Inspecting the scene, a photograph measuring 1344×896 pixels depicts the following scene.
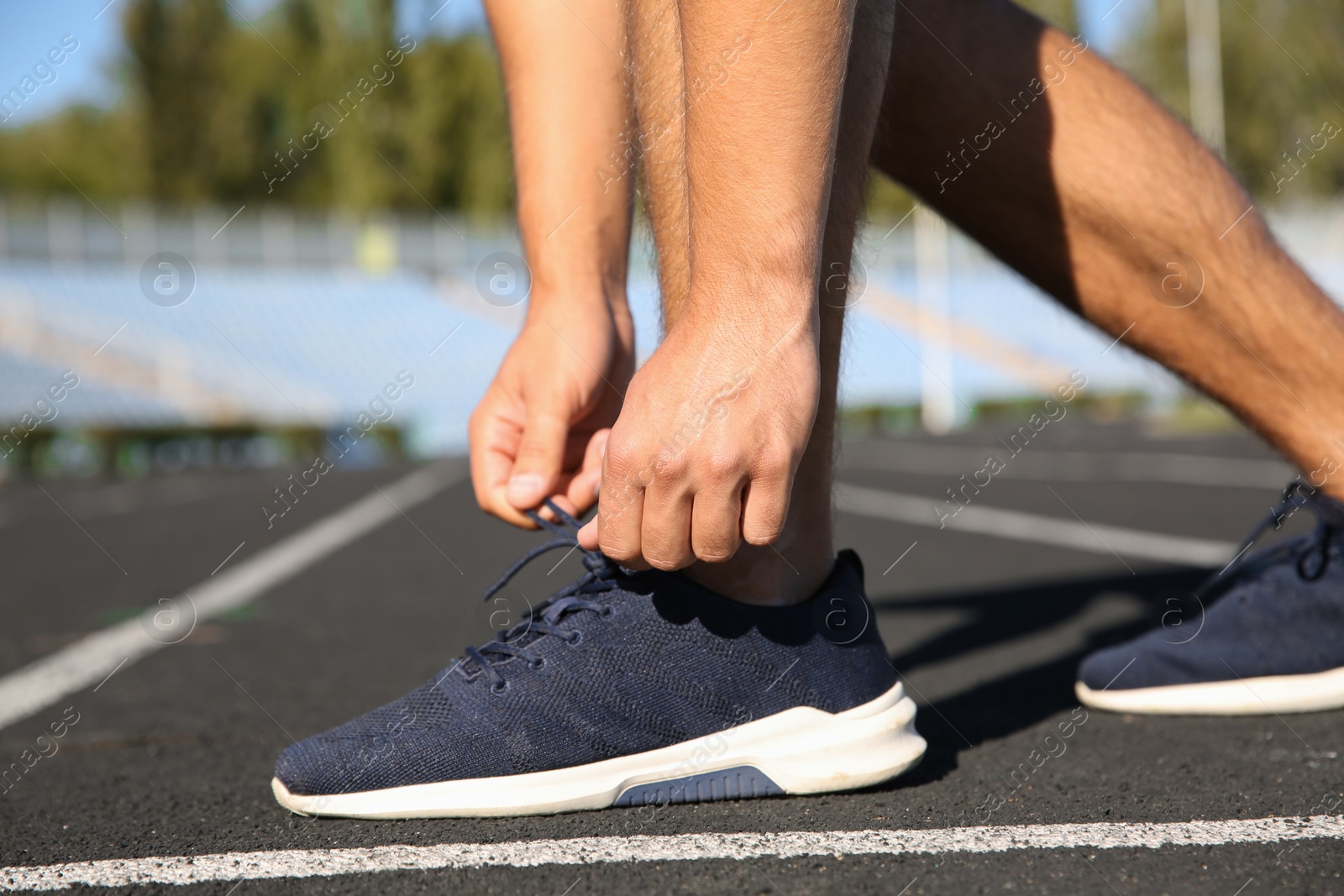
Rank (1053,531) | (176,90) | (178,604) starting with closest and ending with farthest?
1. (178,604)
2. (1053,531)
3. (176,90)

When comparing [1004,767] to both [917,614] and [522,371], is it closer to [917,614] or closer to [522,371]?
[522,371]

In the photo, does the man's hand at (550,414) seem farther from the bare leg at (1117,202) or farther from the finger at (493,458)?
the bare leg at (1117,202)

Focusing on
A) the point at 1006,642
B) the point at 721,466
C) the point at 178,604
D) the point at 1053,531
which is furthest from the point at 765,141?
the point at 1053,531

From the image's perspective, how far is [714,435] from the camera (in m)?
1.06

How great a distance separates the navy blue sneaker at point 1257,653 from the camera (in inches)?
67.0

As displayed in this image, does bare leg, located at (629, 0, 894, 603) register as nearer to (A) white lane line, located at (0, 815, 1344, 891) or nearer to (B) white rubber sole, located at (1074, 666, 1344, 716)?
(A) white lane line, located at (0, 815, 1344, 891)

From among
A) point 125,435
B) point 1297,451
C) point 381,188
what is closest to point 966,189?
point 1297,451

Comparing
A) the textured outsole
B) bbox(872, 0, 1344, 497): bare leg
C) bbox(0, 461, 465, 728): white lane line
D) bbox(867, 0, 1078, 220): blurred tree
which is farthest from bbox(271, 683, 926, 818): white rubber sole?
bbox(867, 0, 1078, 220): blurred tree

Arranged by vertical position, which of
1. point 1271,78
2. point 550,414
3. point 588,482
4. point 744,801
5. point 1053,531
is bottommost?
point 1053,531

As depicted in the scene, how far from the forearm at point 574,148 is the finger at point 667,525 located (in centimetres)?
64

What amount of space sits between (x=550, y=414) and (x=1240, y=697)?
1110mm

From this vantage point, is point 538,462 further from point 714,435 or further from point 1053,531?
point 1053,531

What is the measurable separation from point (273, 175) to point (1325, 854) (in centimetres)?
3773

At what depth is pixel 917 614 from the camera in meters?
2.86
